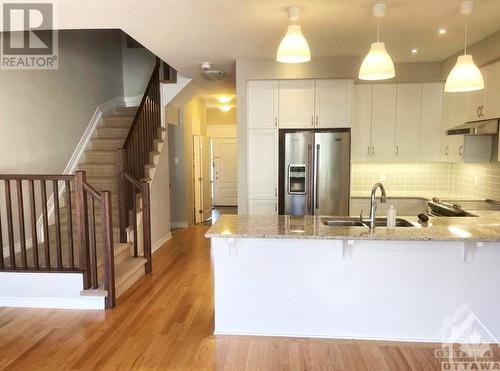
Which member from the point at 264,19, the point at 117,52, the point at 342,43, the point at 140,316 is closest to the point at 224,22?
the point at 264,19

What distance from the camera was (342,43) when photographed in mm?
3850

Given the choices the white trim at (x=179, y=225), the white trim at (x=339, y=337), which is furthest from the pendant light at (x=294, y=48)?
the white trim at (x=179, y=225)

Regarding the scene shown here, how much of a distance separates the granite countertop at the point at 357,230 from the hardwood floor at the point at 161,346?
2.86ft

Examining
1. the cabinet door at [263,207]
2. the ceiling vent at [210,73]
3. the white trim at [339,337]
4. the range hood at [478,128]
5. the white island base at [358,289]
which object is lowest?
the white trim at [339,337]

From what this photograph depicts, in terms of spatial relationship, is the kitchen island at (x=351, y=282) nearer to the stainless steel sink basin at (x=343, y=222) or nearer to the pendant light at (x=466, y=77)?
the stainless steel sink basin at (x=343, y=222)

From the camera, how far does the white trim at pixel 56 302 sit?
3.55m

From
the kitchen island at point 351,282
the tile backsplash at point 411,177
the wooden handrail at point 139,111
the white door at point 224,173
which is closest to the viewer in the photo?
the kitchen island at point 351,282

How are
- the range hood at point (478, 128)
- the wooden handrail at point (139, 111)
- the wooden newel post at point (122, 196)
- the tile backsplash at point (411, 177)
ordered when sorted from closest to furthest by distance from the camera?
1. the range hood at point (478, 128)
2. the wooden newel post at point (122, 196)
3. the wooden handrail at point (139, 111)
4. the tile backsplash at point (411, 177)

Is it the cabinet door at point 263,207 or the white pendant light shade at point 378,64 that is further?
the cabinet door at point 263,207

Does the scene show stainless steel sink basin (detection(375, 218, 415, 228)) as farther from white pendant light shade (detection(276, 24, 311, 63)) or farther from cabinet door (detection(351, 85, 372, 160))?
cabinet door (detection(351, 85, 372, 160))

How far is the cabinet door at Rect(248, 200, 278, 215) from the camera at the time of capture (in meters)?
4.61

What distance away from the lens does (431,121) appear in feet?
15.9

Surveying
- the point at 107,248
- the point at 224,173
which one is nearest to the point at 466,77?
the point at 107,248

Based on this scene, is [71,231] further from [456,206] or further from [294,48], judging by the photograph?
[456,206]
